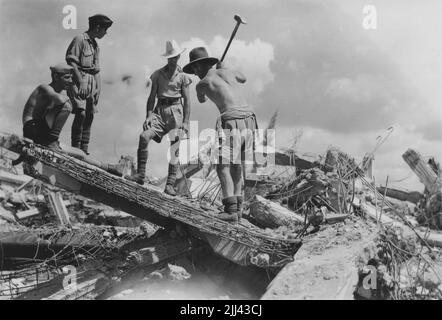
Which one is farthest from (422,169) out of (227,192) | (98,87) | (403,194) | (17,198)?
(17,198)

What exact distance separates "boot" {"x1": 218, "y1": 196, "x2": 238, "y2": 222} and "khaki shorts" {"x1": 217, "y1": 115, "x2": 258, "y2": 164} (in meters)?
0.45

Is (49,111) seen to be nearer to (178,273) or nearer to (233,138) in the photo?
(233,138)

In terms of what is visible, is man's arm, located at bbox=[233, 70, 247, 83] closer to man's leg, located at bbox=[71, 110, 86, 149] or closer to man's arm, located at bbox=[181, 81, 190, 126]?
man's arm, located at bbox=[181, 81, 190, 126]

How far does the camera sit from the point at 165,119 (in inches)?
262

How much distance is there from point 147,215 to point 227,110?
173cm

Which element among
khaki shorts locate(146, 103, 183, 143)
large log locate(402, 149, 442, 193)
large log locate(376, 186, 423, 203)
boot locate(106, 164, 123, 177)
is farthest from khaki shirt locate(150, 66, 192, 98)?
large log locate(376, 186, 423, 203)

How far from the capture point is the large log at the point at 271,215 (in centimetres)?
682

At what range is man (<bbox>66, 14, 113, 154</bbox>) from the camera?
6.58 m

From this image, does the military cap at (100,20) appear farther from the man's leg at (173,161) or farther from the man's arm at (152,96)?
the man's leg at (173,161)

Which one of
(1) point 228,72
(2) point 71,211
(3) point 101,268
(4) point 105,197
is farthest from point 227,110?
(2) point 71,211

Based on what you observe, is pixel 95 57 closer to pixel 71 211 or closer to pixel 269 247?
pixel 269 247

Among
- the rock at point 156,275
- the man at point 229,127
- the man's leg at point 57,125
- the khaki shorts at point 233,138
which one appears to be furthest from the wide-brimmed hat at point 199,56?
the rock at point 156,275

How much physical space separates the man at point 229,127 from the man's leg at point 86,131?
178 cm
